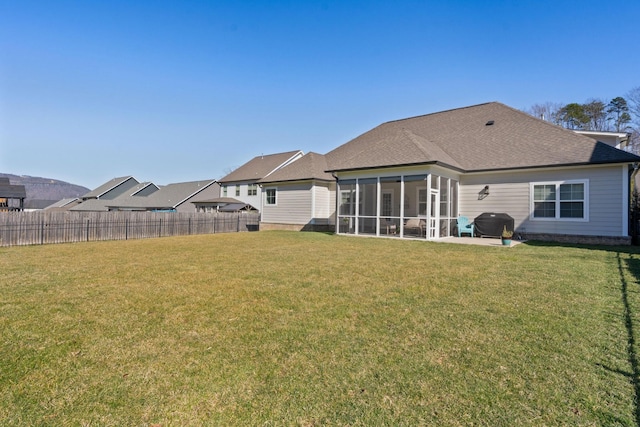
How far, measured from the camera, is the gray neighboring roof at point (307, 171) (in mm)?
18969

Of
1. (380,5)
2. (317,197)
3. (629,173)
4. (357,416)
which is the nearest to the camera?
(357,416)

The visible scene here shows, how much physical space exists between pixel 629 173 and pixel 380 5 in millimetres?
11145

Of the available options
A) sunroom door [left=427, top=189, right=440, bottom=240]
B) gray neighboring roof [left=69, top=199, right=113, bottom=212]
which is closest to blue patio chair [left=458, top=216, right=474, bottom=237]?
sunroom door [left=427, top=189, right=440, bottom=240]

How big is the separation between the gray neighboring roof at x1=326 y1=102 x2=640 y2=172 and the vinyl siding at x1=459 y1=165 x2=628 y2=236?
1.67 ft

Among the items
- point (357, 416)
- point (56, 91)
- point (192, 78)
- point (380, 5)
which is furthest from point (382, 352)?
point (56, 91)

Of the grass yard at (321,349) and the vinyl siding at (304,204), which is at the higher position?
the vinyl siding at (304,204)

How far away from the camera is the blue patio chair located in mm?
13992

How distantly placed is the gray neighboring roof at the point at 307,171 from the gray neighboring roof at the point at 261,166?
24.7 feet

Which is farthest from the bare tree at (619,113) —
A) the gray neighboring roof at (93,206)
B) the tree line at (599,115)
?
the gray neighboring roof at (93,206)

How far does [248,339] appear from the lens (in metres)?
3.39

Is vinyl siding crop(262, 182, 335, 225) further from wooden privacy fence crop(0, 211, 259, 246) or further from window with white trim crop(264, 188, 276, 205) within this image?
wooden privacy fence crop(0, 211, 259, 246)

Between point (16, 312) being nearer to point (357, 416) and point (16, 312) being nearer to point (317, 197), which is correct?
point (357, 416)

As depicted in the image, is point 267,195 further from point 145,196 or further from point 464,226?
point 145,196

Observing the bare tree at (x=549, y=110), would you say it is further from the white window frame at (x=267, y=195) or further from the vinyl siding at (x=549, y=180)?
the white window frame at (x=267, y=195)
